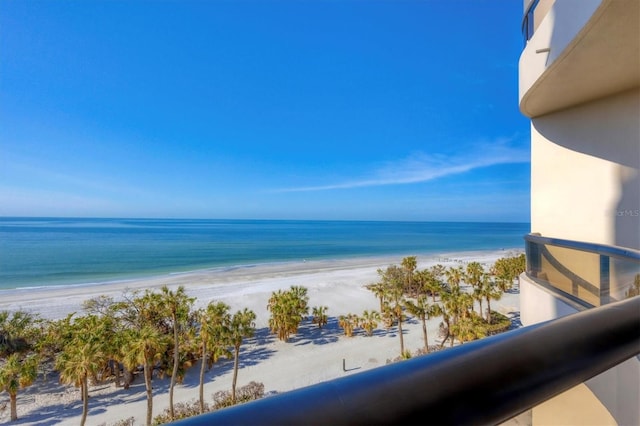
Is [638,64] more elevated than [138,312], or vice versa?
[638,64]

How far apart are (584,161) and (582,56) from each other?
Answer: 1620 mm

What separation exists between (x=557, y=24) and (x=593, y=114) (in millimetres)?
1545

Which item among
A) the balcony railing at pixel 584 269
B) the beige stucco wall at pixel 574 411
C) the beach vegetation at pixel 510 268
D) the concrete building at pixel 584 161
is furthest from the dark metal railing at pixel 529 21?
the beach vegetation at pixel 510 268

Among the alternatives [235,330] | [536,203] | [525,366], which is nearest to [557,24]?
[536,203]

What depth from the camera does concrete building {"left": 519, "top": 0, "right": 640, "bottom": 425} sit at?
244 centimetres

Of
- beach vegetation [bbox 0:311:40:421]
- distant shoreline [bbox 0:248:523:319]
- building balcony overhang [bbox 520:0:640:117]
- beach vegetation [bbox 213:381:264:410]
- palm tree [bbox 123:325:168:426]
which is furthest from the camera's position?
distant shoreline [bbox 0:248:523:319]

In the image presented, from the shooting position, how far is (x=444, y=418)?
0.45 meters

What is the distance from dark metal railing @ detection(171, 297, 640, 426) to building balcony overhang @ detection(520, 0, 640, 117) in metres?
3.15

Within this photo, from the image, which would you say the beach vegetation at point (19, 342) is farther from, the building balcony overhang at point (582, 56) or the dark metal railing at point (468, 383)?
the building balcony overhang at point (582, 56)

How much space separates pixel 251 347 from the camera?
14984 millimetres

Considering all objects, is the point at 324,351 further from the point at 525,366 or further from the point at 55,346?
the point at 525,366

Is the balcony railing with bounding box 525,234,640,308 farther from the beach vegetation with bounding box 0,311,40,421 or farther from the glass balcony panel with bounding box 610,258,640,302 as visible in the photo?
the beach vegetation with bounding box 0,311,40,421

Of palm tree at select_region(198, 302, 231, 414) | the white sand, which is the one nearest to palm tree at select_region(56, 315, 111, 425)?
the white sand

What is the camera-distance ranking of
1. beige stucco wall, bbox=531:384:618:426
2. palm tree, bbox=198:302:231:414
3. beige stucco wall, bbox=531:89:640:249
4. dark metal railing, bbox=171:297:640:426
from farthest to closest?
palm tree, bbox=198:302:231:414, beige stucco wall, bbox=531:89:640:249, beige stucco wall, bbox=531:384:618:426, dark metal railing, bbox=171:297:640:426
